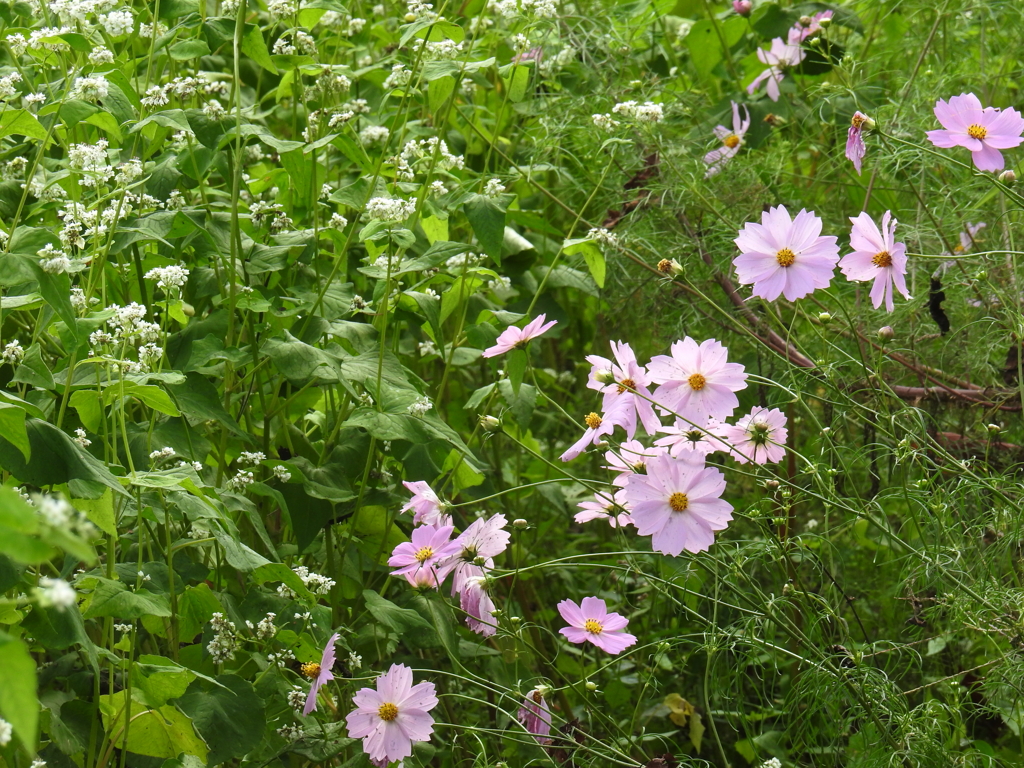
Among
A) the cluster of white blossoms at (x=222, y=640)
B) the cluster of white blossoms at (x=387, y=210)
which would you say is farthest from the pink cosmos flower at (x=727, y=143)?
the cluster of white blossoms at (x=222, y=640)

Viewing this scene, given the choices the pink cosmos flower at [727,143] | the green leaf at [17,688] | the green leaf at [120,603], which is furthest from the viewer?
the pink cosmos flower at [727,143]

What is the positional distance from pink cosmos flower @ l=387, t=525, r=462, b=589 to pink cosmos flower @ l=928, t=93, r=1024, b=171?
2.00 ft

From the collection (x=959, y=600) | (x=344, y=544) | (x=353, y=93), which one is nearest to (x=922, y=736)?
(x=959, y=600)

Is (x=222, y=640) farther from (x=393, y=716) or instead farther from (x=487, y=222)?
(x=487, y=222)

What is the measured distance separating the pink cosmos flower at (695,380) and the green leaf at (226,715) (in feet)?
1.50

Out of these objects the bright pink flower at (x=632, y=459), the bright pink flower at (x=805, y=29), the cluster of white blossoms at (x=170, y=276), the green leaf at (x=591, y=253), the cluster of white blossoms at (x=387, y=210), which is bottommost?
the bright pink flower at (x=632, y=459)

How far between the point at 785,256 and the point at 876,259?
0.11m

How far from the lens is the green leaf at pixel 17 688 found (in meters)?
0.35

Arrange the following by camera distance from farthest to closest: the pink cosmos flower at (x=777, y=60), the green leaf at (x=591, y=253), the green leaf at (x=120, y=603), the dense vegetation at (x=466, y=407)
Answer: the pink cosmos flower at (x=777, y=60)
the green leaf at (x=591, y=253)
the dense vegetation at (x=466, y=407)
the green leaf at (x=120, y=603)

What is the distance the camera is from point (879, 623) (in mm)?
1422

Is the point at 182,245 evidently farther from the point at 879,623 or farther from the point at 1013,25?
the point at 1013,25

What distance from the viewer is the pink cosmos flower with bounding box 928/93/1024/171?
0.94 meters

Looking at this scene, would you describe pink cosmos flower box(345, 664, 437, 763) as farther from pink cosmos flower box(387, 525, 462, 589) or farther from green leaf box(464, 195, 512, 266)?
green leaf box(464, 195, 512, 266)

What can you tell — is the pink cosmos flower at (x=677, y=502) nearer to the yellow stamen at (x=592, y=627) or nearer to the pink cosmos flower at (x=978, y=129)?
the yellow stamen at (x=592, y=627)
